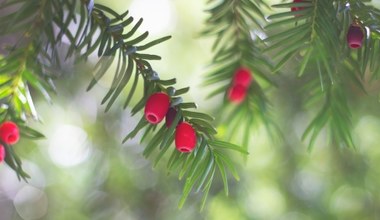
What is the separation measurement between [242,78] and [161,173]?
0.57 m

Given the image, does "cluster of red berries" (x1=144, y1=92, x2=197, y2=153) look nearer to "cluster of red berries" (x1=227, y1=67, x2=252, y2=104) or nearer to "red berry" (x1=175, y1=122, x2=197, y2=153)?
"red berry" (x1=175, y1=122, x2=197, y2=153)

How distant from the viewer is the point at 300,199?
1.15 metres

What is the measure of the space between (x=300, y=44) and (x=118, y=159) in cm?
84

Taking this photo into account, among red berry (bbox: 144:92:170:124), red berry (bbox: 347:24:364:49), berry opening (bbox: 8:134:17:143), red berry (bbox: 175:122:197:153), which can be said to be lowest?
red berry (bbox: 175:122:197:153)

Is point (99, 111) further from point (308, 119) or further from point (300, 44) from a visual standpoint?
point (300, 44)

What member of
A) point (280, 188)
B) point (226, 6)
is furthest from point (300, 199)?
point (226, 6)

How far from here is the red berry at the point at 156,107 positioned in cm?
39

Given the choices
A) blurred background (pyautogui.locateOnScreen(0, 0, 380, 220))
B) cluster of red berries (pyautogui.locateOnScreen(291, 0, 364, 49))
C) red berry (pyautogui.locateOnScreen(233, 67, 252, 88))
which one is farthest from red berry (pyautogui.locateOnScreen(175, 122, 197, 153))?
blurred background (pyautogui.locateOnScreen(0, 0, 380, 220))

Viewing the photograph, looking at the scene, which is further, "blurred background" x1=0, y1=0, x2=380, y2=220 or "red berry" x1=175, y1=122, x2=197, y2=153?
"blurred background" x1=0, y1=0, x2=380, y2=220

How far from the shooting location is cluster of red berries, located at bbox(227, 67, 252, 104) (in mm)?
631

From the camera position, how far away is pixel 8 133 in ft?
1.54

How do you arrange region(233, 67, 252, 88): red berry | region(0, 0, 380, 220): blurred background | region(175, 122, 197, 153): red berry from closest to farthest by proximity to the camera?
region(175, 122, 197, 153): red berry < region(233, 67, 252, 88): red berry < region(0, 0, 380, 220): blurred background

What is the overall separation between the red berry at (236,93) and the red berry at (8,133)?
0.27 metres

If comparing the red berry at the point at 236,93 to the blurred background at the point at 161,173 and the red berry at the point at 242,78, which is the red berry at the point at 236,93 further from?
the blurred background at the point at 161,173
